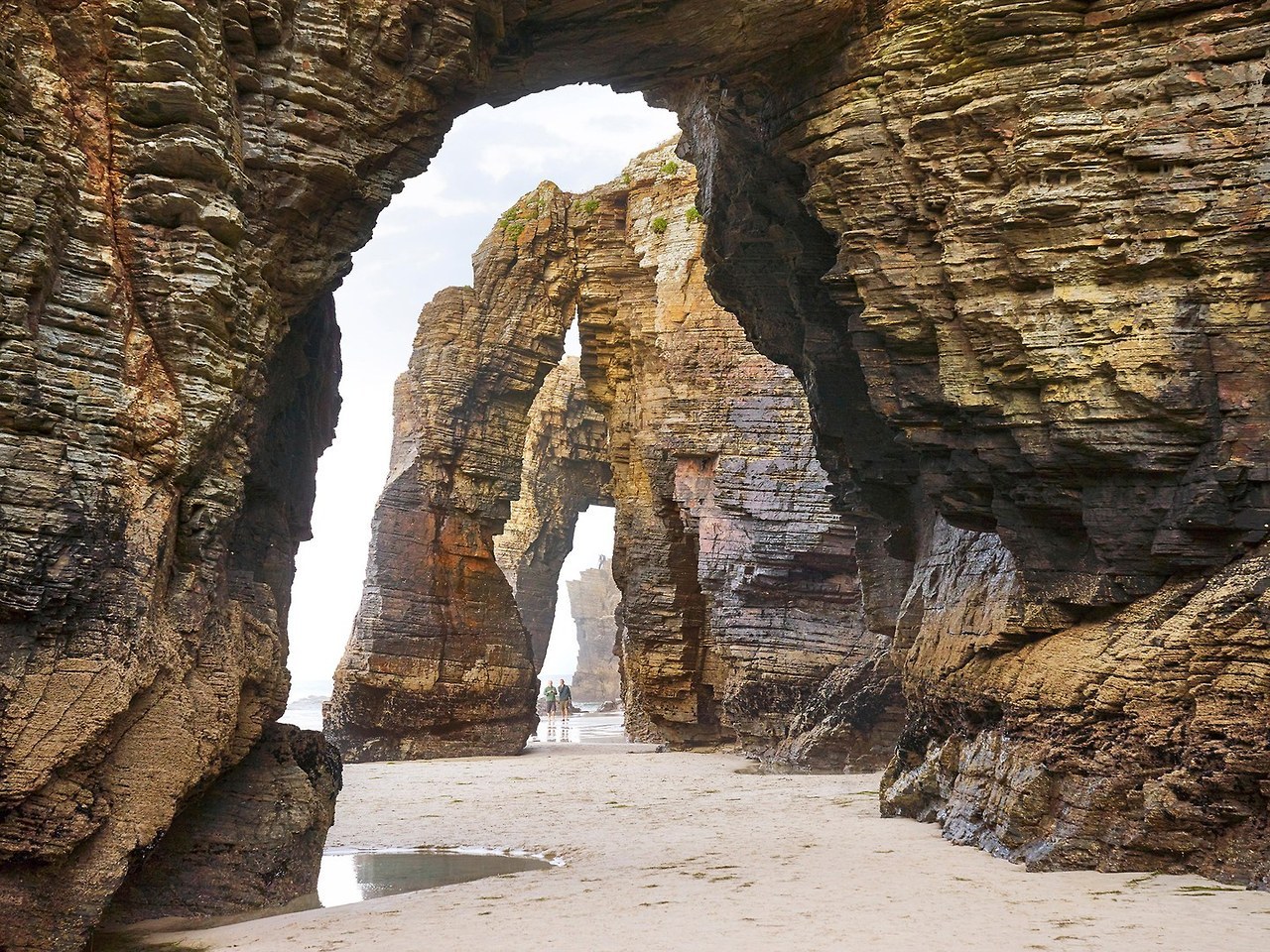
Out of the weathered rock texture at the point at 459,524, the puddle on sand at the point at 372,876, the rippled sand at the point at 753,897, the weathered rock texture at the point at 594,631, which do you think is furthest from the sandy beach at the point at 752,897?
the weathered rock texture at the point at 594,631

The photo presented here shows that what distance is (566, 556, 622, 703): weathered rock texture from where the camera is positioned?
7469cm

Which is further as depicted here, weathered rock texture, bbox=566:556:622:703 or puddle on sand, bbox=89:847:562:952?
weathered rock texture, bbox=566:556:622:703

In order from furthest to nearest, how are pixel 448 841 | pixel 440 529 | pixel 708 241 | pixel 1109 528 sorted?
pixel 440 529 → pixel 708 241 → pixel 448 841 → pixel 1109 528

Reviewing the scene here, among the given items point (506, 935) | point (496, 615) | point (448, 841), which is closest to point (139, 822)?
point (506, 935)

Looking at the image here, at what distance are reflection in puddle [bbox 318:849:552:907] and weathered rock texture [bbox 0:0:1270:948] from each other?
1.89 meters

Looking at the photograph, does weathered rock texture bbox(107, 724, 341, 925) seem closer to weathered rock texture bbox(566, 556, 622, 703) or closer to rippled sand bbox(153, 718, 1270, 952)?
rippled sand bbox(153, 718, 1270, 952)

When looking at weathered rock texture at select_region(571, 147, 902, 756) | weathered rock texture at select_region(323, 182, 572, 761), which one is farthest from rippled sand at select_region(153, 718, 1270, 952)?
weathered rock texture at select_region(323, 182, 572, 761)

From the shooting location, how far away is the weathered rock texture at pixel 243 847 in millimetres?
10180

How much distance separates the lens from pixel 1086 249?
424 inches

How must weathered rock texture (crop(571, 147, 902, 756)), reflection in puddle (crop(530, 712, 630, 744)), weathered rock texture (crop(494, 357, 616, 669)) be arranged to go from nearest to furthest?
weathered rock texture (crop(571, 147, 902, 756)) < reflection in puddle (crop(530, 712, 630, 744)) < weathered rock texture (crop(494, 357, 616, 669))

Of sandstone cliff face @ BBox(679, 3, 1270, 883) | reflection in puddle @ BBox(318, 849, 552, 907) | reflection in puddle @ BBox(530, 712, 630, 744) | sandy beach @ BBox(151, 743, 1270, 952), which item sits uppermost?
sandstone cliff face @ BBox(679, 3, 1270, 883)

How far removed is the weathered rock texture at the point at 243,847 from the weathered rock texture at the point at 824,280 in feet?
2.12

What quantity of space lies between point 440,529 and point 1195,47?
73.1 feet

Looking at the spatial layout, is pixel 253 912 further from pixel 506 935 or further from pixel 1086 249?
pixel 1086 249
